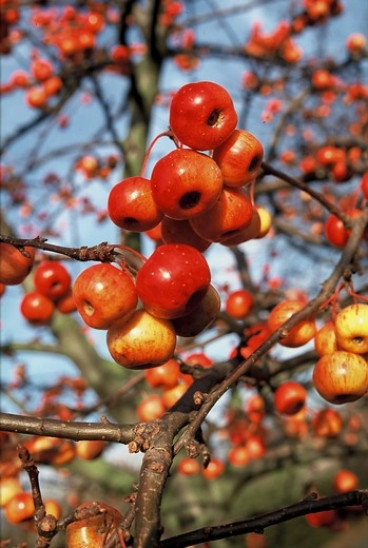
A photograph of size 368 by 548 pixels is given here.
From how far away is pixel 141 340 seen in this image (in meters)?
1.41

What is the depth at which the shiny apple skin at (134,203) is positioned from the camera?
1470 mm

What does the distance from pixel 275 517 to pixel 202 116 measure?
985 millimetres

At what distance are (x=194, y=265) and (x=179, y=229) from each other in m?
0.23

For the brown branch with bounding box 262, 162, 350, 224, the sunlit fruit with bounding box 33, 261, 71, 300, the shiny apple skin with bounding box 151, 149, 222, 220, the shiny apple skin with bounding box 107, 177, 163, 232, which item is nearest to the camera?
the shiny apple skin with bounding box 151, 149, 222, 220

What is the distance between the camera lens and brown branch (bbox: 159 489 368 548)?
1154 millimetres

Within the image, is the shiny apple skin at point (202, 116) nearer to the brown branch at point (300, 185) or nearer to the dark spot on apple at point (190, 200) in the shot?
the dark spot on apple at point (190, 200)

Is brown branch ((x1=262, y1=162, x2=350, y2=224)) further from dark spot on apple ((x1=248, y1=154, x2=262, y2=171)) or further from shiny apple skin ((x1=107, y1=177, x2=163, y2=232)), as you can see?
shiny apple skin ((x1=107, y1=177, x2=163, y2=232))

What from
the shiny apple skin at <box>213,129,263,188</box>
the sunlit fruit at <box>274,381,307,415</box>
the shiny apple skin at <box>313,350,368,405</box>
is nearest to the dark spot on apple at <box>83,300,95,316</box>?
the shiny apple skin at <box>213,129,263,188</box>

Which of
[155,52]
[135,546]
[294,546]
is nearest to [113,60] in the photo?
[155,52]

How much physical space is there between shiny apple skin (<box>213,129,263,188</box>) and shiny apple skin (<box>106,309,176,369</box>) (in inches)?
17.2

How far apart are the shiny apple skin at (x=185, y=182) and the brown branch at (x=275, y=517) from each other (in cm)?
74

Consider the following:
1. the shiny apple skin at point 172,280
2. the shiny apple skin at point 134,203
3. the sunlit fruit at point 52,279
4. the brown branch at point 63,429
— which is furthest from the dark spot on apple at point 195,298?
the sunlit fruit at point 52,279

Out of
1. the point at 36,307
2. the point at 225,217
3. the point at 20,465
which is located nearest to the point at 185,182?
the point at 225,217

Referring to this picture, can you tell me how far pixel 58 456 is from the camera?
2.79 metres
